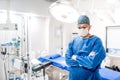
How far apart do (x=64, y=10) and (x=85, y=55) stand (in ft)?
2.60

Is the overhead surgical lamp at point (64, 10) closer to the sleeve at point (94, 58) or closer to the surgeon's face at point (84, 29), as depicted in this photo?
the surgeon's face at point (84, 29)

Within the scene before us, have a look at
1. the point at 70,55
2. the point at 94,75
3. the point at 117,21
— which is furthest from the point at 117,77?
the point at 117,21

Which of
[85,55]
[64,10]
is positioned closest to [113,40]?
[64,10]

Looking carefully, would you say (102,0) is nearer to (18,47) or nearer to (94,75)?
(18,47)

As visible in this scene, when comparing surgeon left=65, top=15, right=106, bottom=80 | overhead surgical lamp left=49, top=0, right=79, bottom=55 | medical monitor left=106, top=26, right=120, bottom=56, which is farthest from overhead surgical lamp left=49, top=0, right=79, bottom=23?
medical monitor left=106, top=26, right=120, bottom=56

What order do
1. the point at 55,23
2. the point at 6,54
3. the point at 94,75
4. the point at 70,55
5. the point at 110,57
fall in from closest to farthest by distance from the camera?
the point at 94,75 → the point at 70,55 → the point at 6,54 → the point at 110,57 → the point at 55,23

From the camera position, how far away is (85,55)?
1931 millimetres

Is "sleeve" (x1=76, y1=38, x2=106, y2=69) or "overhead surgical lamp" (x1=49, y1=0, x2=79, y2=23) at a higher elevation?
"overhead surgical lamp" (x1=49, y1=0, x2=79, y2=23)

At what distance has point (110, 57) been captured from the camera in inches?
162

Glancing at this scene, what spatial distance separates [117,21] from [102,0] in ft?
2.63

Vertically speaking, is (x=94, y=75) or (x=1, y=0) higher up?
(x=1, y=0)

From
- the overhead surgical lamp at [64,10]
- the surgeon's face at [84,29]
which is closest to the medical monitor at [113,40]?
the overhead surgical lamp at [64,10]

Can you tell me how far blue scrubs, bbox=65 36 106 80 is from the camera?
182 cm

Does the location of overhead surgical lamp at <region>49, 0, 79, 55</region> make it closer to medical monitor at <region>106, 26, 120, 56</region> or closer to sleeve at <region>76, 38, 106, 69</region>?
sleeve at <region>76, 38, 106, 69</region>
